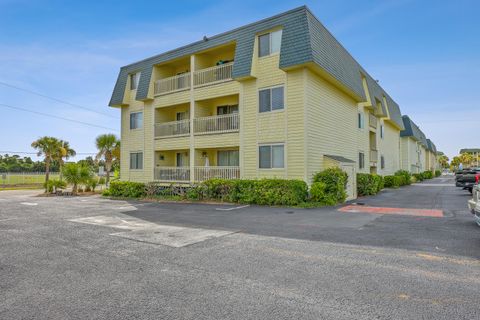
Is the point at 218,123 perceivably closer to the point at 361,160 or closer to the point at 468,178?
the point at 361,160

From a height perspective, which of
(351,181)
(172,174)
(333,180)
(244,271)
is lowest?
(244,271)

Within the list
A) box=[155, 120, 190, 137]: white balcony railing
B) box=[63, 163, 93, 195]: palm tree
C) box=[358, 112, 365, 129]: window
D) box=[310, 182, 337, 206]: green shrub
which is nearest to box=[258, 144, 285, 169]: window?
box=[310, 182, 337, 206]: green shrub

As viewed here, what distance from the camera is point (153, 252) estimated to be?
654 cm

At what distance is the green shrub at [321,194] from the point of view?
14.8 m

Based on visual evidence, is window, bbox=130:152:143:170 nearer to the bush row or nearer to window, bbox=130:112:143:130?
window, bbox=130:112:143:130

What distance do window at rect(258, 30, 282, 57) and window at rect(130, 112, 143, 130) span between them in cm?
1204

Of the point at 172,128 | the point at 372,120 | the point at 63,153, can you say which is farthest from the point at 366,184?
the point at 63,153

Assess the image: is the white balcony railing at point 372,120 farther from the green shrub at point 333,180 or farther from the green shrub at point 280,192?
the green shrub at point 280,192

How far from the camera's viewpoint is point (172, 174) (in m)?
21.6

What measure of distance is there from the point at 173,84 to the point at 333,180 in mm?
14134

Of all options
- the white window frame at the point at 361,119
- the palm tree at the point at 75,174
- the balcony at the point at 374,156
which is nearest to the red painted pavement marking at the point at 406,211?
the white window frame at the point at 361,119

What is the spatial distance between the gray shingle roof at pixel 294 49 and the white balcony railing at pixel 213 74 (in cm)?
143

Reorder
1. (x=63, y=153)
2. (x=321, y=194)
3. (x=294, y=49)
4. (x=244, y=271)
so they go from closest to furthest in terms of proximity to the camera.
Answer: (x=244, y=271) → (x=321, y=194) → (x=294, y=49) → (x=63, y=153)

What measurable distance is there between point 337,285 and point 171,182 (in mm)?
17806
